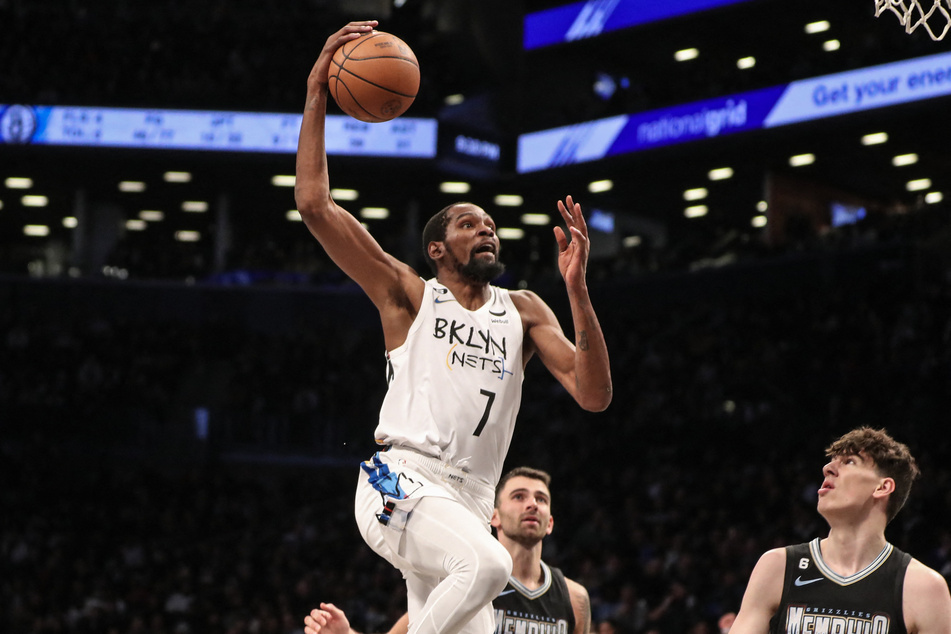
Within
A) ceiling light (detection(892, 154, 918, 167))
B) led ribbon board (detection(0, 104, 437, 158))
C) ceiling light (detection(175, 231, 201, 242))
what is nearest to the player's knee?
ceiling light (detection(892, 154, 918, 167))

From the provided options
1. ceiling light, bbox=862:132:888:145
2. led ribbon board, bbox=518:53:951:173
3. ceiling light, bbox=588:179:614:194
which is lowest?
ceiling light, bbox=588:179:614:194

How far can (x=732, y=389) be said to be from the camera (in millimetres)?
19750

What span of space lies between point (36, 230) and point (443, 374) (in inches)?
1267

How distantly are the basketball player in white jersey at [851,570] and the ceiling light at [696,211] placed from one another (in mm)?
26032

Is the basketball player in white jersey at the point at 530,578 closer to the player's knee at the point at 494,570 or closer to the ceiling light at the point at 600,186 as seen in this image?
the player's knee at the point at 494,570

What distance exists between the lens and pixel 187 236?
3378cm

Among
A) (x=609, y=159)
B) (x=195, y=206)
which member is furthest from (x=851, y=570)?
(x=195, y=206)

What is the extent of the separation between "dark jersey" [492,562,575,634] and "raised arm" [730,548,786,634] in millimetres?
2001

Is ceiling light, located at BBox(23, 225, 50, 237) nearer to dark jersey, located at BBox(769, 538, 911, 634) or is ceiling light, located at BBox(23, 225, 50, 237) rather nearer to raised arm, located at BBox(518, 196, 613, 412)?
raised arm, located at BBox(518, 196, 613, 412)

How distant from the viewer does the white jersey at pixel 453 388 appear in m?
4.74

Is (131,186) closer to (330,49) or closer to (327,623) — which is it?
(330,49)

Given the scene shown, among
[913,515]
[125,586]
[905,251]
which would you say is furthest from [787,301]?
[125,586]

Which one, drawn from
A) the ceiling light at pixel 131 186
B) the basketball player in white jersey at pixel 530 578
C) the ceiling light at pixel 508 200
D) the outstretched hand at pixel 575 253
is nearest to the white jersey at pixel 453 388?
the outstretched hand at pixel 575 253

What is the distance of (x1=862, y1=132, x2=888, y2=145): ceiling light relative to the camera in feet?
74.5
